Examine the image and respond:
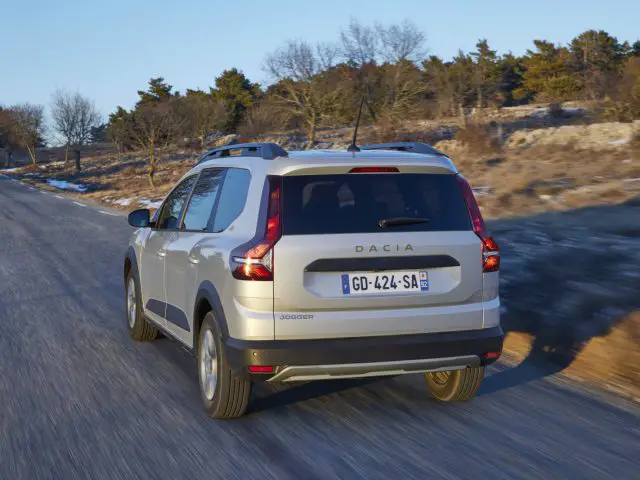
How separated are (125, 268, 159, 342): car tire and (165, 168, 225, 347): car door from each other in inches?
44.8

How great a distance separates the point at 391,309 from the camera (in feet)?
14.9

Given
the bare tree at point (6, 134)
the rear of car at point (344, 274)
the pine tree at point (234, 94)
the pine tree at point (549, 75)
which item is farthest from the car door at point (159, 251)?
the bare tree at point (6, 134)

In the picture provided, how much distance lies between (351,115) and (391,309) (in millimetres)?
46561

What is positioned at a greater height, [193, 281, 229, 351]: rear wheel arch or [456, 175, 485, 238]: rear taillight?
[456, 175, 485, 238]: rear taillight

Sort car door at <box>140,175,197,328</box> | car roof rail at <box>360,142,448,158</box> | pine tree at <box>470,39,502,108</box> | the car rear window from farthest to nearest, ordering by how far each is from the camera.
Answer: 1. pine tree at <box>470,39,502,108</box>
2. car door at <box>140,175,197,328</box>
3. car roof rail at <box>360,142,448,158</box>
4. the car rear window

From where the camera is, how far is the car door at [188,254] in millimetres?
5367

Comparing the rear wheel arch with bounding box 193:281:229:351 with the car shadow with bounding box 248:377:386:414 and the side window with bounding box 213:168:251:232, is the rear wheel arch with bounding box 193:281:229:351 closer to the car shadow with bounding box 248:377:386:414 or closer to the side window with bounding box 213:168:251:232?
the side window with bounding box 213:168:251:232

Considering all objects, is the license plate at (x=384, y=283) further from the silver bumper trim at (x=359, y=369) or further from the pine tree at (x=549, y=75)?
the pine tree at (x=549, y=75)

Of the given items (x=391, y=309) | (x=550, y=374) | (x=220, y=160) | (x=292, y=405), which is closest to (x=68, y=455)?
(x=292, y=405)

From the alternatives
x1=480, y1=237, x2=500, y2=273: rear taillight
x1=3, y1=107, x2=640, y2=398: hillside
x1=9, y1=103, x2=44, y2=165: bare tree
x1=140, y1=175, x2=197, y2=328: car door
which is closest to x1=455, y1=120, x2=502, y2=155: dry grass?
x1=3, y1=107, x2=640, y2=398: hillside

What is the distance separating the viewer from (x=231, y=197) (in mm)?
5086

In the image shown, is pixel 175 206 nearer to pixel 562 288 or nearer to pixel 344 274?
pixel 344 274

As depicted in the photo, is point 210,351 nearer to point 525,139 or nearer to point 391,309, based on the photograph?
point 391,309

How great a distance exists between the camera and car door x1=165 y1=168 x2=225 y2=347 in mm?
5367
